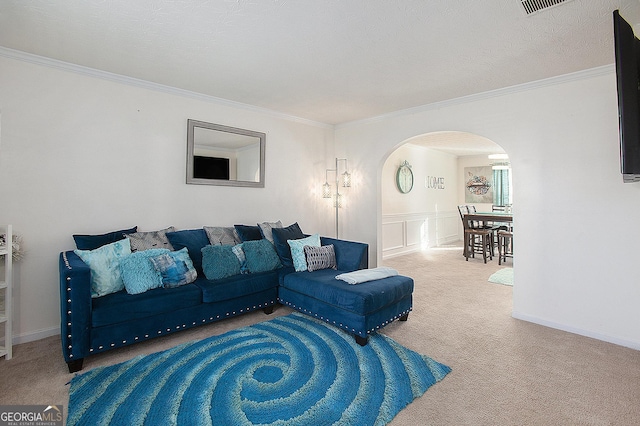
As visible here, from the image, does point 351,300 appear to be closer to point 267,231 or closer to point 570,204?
point 267,231

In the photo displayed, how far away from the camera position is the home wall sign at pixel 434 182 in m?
7.91

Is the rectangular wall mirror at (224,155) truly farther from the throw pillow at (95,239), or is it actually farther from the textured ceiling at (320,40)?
the throw pillow at (95,239)

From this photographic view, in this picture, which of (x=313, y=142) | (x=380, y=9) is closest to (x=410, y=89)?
(x=380, y=9)

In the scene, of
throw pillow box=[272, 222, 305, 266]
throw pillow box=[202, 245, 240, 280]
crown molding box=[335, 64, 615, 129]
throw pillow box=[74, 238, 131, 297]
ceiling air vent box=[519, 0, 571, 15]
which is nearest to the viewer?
ceiling air vent box=[519, 0, 571, 15]

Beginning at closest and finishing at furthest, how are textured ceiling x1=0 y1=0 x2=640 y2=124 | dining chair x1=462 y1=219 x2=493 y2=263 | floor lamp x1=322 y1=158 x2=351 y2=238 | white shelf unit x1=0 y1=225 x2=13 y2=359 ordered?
1. textured ceiling x1=0 y1=0 x2=640 y2=124
2. white shelf unit x1=0 y1=225 x2=13 y2=359
3. floor lamp x1=322 y1=158 x2=351 y2=238
4. dining chair x1=462 y1=219 x2=493 y2=263

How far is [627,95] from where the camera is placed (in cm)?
182

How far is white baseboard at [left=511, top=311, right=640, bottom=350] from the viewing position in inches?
108

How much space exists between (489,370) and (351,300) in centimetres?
113

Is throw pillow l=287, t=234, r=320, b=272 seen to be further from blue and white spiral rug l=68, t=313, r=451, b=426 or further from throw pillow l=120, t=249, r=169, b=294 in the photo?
throw pillow l=120, t=249, r=169, b=294

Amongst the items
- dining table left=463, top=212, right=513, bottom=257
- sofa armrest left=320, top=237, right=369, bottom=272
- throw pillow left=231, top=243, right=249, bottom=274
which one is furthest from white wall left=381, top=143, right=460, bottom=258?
throw pillow left=231, top=243, right=249, bottom=274

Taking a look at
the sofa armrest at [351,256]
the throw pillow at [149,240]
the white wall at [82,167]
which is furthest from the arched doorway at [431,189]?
the throw pillow at [149,240]

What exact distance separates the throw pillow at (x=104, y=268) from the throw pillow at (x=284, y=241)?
160 centimetres

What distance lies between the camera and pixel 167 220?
11.7ft

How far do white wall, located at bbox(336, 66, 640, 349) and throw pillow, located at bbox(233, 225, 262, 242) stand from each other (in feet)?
9.70
